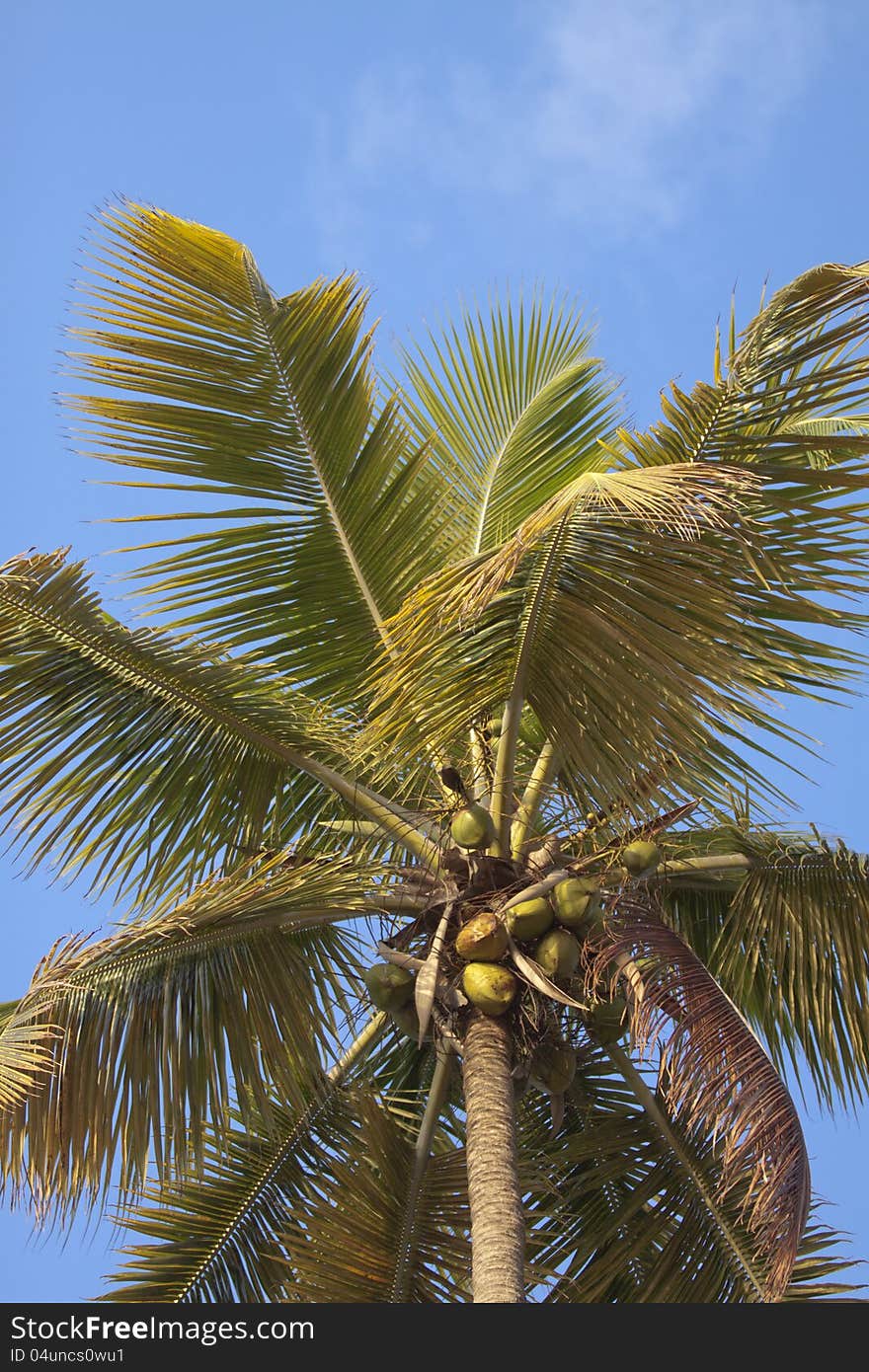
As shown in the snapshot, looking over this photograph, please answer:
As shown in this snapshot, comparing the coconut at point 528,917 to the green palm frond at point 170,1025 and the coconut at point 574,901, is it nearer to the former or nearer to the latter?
the coconut at point 574,901

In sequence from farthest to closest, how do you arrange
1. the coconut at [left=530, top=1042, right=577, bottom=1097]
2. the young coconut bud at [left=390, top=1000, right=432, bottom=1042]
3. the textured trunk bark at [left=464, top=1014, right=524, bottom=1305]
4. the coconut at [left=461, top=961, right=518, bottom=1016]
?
1. the coconut at [left=530, top=1042, right=577, bottom=1097]
2. the young coconut bud at [left=390, top=1000, right=432, bottom=1042]
3. the coconut at [left=461, top=961, right=518, bottom=1016]
4. the textured trunk bark at [left=464, top=1014, right=524, bottom=1305]

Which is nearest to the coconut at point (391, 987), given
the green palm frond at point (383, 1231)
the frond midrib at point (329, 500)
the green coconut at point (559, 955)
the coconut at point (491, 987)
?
the coconut at point (491, 987)

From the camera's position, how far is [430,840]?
6.41 meters

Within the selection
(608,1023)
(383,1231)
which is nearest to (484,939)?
(608,1023)

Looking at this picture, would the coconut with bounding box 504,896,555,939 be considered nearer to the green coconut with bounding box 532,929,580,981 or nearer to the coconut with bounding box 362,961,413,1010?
the green coconut with bounding box 532,929,580,981

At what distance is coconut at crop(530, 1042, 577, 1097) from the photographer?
6207 millimetres

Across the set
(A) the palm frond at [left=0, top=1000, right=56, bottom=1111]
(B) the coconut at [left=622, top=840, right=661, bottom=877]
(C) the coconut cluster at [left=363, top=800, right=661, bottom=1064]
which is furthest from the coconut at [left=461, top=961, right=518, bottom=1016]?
(A) the palm frond at [left=0, top=1000, right=56, bottom=1111]

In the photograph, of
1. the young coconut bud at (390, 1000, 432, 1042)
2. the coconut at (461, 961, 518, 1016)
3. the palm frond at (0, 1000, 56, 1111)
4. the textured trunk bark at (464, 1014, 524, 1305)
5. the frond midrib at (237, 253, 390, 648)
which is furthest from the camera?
the frond midrib at (237, 253, 390, 648)

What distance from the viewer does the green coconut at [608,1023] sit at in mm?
6691

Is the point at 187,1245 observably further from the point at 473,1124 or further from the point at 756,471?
the point at 756,471

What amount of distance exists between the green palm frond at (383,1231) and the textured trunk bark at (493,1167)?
0.86 m

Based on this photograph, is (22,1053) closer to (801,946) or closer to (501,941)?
(501,941)

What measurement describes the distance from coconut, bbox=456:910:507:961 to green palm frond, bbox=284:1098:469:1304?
1160 mm

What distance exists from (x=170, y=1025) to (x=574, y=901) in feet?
5.06
